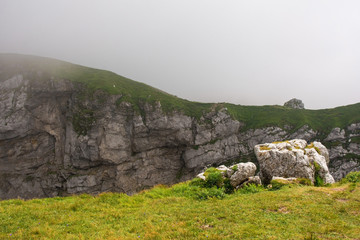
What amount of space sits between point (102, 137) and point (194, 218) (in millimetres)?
82265

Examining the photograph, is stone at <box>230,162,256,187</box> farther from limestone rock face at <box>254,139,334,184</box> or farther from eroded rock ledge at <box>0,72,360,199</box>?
eroded rock ledge at <box>0,72,360,199</box>

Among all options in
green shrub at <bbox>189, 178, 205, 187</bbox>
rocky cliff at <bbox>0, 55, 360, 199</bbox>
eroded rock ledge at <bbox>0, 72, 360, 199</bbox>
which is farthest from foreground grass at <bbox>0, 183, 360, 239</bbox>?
rocky cliff at <bbox>0, 55, 360, 199</bbox>

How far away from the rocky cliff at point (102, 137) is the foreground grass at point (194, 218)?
74.6 meters

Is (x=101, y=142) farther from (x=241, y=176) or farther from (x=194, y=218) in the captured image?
(x=194, y=218)

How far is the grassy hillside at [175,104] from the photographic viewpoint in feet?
306

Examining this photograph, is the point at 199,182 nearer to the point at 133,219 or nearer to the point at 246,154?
the point at 133,219

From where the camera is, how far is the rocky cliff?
82062mm

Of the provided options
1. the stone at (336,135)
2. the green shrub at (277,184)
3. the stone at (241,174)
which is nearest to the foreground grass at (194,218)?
the green shrub at (277,184)

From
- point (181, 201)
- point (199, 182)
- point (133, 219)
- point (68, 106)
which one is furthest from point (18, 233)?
point (68, 106)

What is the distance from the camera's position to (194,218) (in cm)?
1126

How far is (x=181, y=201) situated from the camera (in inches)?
612

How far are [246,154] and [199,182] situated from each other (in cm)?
7777

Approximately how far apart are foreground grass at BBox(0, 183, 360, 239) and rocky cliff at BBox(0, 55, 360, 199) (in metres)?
74.6

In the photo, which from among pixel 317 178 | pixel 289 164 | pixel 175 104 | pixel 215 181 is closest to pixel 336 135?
pixel 175 104
